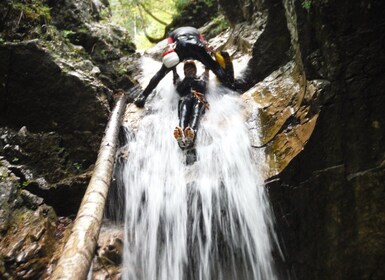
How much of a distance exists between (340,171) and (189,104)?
290cm

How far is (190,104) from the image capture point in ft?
18.8

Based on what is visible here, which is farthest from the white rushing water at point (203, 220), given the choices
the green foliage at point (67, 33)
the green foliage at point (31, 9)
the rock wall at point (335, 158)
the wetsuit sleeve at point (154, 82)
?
the green foliage at point (67, 33)

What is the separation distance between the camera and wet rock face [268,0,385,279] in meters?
4.10

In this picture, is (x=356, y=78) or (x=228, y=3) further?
(x=228, y=3)

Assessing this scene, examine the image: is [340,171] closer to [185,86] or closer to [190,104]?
[190,104]

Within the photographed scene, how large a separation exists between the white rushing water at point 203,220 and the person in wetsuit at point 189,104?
18.3 inches

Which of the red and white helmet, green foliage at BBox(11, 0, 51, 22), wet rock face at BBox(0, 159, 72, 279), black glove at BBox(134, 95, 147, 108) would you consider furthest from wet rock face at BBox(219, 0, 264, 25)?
wet rock face at BBox(0, 159, 72, 279)

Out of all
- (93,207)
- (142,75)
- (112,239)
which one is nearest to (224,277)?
(112,239)

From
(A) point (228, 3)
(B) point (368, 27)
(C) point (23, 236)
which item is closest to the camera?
(C) point (23, 236)

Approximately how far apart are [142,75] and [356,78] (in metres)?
5.61

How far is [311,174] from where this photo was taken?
13.9 feet

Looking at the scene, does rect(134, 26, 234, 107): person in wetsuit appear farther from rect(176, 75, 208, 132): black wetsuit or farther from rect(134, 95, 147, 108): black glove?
rect(176, 75, 208, 132): black wetsuit

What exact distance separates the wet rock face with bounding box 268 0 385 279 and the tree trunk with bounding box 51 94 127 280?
2.35 metres

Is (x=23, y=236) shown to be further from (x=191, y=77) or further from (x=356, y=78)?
(x=356, y=78)
